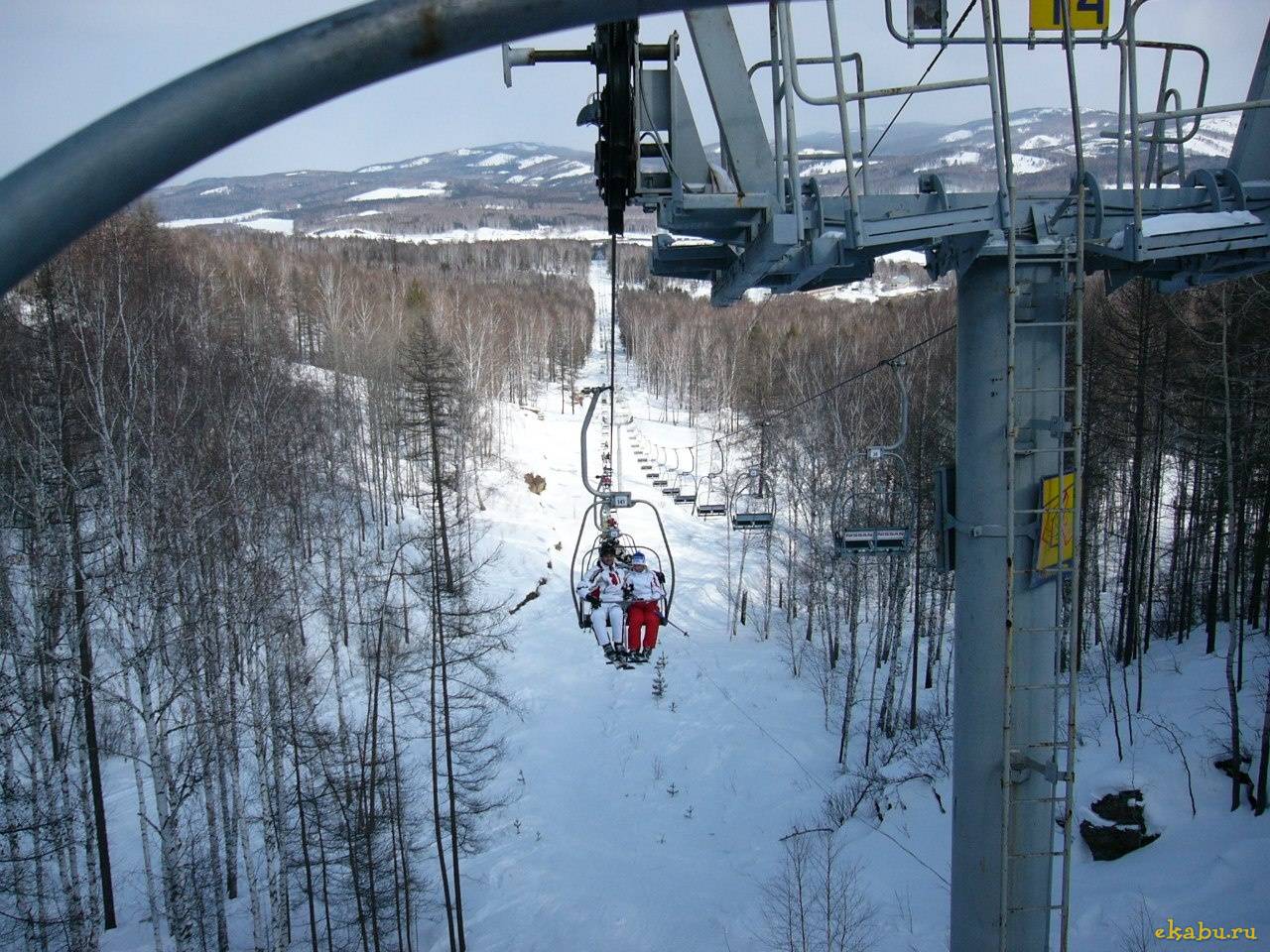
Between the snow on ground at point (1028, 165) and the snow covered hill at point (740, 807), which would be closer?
the snow on ground at point (1028, 165)

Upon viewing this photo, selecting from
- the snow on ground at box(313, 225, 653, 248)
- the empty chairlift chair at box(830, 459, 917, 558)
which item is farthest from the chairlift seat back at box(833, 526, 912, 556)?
the snow on ground at box(313, 225, 653, 248)

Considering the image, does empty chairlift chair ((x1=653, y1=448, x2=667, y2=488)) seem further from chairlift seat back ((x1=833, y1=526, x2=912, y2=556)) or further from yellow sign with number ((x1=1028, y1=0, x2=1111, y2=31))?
yellow sign with number ((x1=1028, y1=0, x2=1111, y2=31))

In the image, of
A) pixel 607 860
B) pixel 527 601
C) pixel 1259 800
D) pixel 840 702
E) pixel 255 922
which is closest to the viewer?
pixel 1259 800

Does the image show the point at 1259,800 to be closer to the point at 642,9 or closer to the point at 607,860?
the point at 607,860

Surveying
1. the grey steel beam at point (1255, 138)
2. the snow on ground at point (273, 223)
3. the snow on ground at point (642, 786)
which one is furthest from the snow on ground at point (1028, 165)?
the snow on ground at point (273, 223)

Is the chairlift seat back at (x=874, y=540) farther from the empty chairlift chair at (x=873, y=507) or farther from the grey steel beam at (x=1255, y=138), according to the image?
the grey steel beam at (x=1255, y=138)

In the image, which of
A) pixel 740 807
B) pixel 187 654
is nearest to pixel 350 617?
pixel 187 654

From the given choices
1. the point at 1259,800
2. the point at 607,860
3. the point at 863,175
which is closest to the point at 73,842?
the point at 607,860
